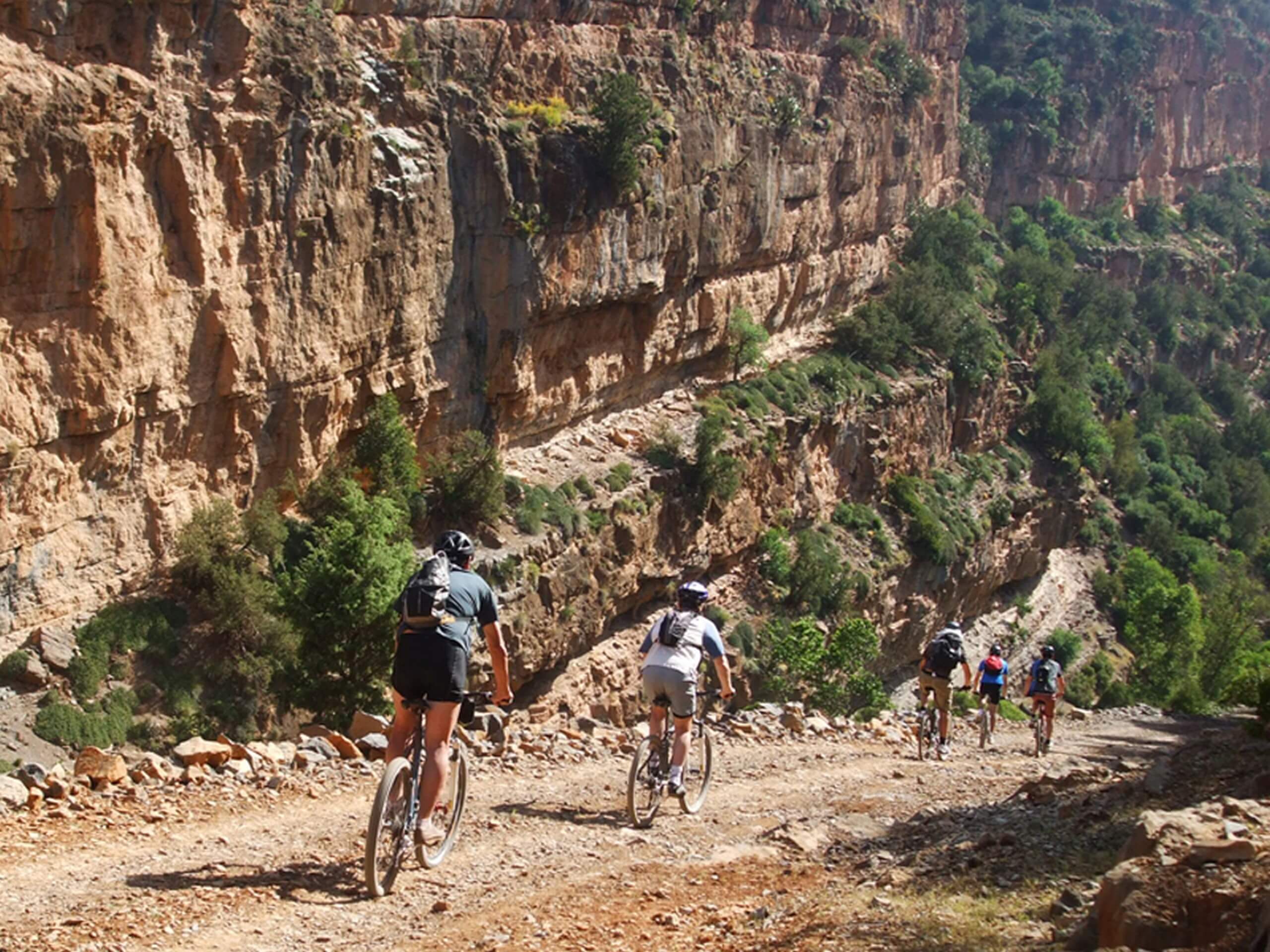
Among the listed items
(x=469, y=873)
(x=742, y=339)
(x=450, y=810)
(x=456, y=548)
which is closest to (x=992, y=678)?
(x=450, y=810)

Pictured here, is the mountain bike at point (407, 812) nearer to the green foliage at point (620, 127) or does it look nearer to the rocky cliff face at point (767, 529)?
the rocky cliff face at point (767, 529)

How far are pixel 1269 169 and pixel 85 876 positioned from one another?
315 feet

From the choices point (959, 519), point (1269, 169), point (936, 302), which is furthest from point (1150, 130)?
point (959, 519)

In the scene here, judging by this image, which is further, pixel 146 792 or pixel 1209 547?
pixel 1209 547

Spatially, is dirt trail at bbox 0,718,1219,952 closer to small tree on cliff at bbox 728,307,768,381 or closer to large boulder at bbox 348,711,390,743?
large boulder at bbox 348,711,390,743

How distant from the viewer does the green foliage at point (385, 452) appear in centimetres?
2644

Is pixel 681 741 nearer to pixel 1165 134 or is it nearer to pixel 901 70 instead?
pixel 901 70

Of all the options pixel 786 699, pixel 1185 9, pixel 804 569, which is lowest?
pixel 786 699

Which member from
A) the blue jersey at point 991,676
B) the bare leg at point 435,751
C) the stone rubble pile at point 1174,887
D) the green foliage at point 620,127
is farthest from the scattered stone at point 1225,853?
the green foliage at point 620,127

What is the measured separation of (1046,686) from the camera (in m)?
17.9

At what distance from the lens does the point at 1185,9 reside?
82.2 m

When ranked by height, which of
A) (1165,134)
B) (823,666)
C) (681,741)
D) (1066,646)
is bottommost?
(823,666)

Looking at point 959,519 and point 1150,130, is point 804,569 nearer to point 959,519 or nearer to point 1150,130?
point 959,519

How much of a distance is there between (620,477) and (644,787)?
72.2 ft
